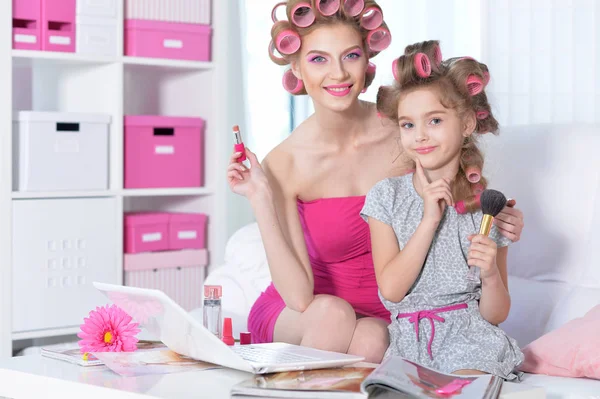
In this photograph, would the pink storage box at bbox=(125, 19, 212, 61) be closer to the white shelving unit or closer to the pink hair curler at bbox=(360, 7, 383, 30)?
the white shelving unit

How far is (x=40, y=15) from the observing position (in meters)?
2.53

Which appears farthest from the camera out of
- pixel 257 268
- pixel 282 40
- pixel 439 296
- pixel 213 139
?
pixel 213 139

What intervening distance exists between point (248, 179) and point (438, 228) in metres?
0.40

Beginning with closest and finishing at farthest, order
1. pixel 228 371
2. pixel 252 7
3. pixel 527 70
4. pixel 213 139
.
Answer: pixel 228 371, pixel 527 70, pixel 213 139, pixel 252 7

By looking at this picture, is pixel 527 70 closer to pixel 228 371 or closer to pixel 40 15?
pixel 40 15

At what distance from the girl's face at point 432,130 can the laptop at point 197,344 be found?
1.42 ft

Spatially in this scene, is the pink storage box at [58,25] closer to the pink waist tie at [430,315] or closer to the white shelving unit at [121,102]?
the white shelving unit at [121,102]

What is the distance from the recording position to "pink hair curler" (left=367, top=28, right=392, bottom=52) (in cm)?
176

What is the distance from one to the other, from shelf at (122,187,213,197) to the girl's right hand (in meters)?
1.03

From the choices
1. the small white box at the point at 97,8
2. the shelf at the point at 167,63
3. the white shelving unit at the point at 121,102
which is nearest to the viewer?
the white shelving unit at the point at 121,102

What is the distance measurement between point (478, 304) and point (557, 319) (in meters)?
0.32

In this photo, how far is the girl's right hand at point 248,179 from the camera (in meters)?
1.73

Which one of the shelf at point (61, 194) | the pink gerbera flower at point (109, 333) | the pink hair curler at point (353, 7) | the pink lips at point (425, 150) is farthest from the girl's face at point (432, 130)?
the shelf at point (61, 194)

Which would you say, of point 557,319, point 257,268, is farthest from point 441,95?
point 257,268
